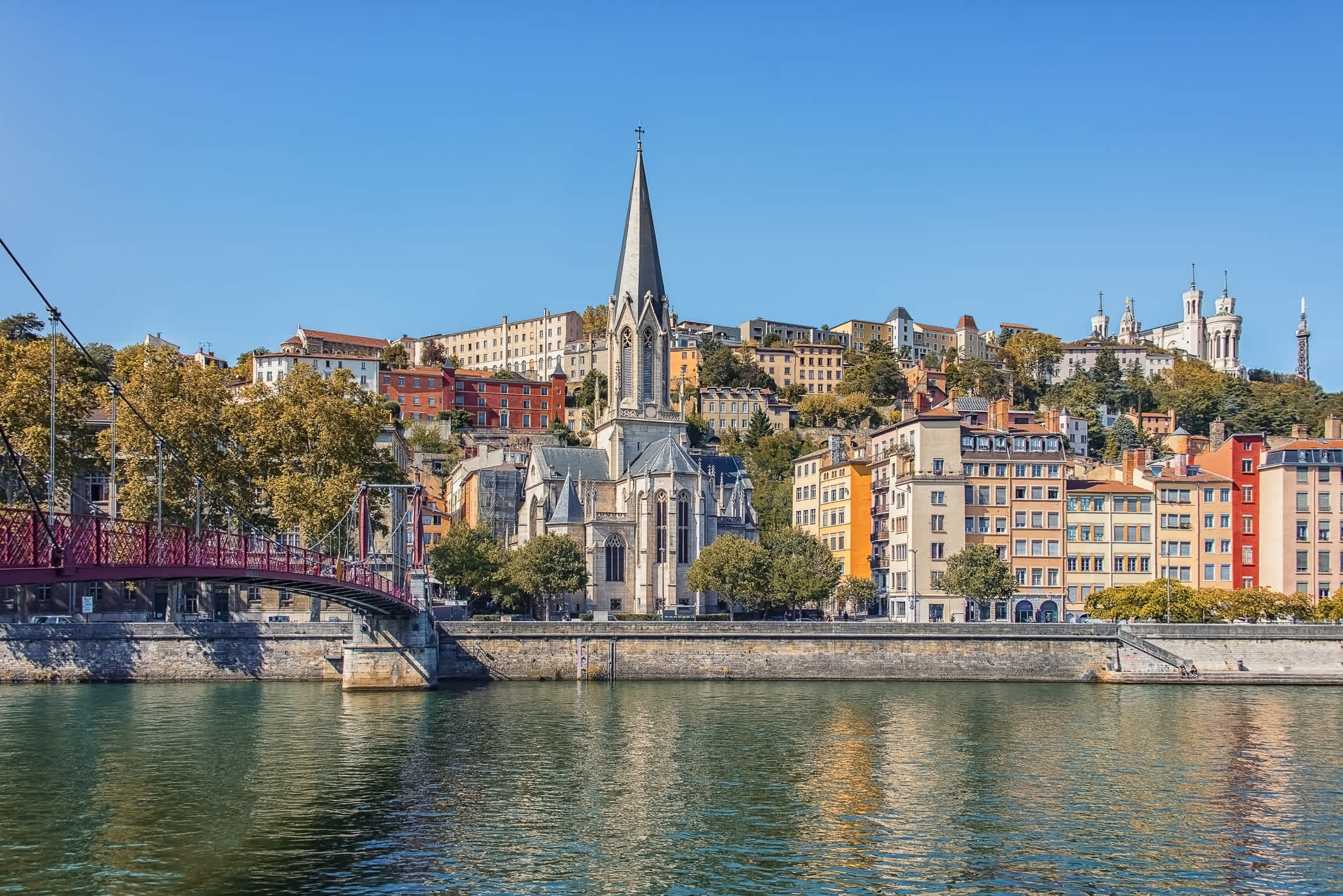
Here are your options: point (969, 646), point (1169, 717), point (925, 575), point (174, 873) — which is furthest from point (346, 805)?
point (925, 575)

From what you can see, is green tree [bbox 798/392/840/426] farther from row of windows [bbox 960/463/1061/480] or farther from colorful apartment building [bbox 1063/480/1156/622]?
colorful apartment building [bbox 1063/480/1156/622]

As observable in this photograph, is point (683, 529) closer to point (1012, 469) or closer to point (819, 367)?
point (1012, 469)

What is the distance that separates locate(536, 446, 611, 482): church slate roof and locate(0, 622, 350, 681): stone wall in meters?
26.9

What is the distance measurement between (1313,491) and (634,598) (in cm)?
3667

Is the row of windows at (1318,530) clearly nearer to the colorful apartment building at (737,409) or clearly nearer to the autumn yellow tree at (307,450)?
the autumn yellow tree at (307,450)

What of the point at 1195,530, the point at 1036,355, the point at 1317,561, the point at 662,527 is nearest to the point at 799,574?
the point at 662,527

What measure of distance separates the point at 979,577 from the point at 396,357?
9809cm

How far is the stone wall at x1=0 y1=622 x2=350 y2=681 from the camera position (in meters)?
54.3

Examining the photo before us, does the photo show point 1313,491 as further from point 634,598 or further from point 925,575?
point 634,598

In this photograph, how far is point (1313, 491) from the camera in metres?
68.6

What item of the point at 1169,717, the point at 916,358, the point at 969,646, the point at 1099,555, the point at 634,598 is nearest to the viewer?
the point at 1169,717

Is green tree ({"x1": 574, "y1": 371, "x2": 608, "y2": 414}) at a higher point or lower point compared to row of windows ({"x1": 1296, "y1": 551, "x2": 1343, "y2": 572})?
higher

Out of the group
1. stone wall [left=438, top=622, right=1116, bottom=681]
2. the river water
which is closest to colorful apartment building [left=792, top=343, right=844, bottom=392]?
stone wall [left=438, top=622, right=1116, bottom=681]

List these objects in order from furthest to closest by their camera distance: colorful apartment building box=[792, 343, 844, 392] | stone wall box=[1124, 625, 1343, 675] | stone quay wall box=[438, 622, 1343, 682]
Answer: colorful apartment building box=[792, 343, 844, 392]
stone wall box=[1124, 625, 1343, 675]
stone quay wall box=[438, 622, 1343, 682]
